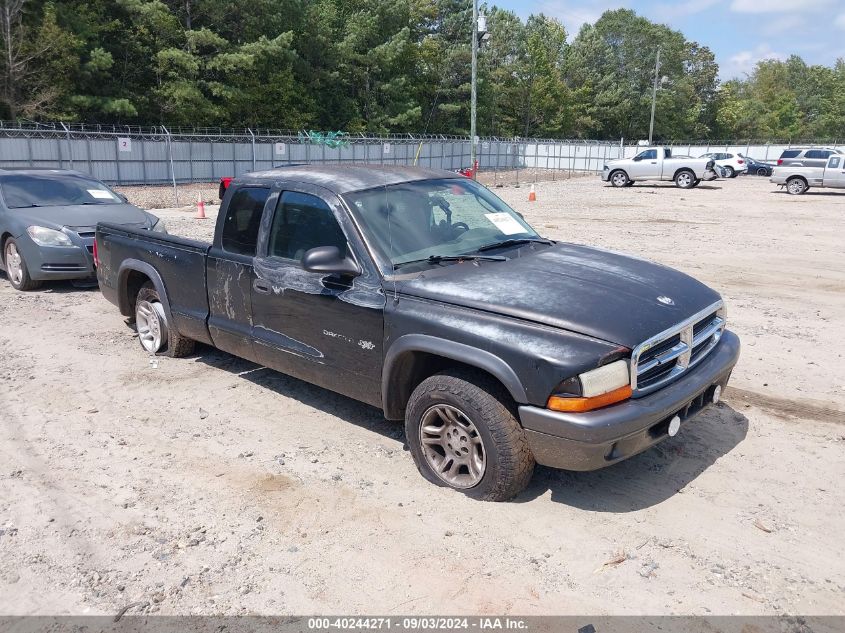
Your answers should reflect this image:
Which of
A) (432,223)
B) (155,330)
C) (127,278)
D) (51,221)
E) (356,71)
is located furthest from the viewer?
(356,71)

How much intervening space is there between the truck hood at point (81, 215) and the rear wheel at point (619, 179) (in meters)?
26.6

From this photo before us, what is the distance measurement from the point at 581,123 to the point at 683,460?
83.8 meters

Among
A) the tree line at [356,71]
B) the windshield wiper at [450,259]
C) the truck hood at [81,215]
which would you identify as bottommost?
the truck hood at [81,215]

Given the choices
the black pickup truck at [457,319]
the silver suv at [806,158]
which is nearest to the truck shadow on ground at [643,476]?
the black pickup truck at [457,319]

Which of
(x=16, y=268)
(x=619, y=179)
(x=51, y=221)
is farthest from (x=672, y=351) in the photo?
(x=619, y=179)

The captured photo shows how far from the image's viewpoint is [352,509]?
13.0 ft

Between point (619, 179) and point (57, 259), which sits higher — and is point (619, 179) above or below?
above

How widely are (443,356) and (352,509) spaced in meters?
1.02

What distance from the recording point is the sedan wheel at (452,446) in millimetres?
3900

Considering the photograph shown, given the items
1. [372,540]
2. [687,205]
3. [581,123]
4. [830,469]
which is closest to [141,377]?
[372,540]

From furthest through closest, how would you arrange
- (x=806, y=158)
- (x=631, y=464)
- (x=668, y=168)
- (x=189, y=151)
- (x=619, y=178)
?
(x=619, y=178) < (x=189, y=151) < (x=668, y=168) < (x=806, y=158) < (x=631, y=464)

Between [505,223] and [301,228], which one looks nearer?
[301,228]

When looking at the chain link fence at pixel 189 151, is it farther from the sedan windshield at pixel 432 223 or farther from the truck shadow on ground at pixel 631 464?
the truck shadow on ground at pixel 631 464

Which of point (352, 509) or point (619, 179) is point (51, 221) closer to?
point (352, 509)
